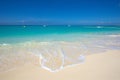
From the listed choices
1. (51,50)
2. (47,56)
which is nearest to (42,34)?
(51,50)

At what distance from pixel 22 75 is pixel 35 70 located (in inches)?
16.4

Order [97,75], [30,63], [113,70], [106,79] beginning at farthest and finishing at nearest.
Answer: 1. [30,63]
2. [113,70]
3. [97,75]
4. [106,79]

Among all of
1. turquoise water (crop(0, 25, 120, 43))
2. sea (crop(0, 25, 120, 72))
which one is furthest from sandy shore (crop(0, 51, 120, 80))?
turquoise water (crop(0, 25, 120, 43))

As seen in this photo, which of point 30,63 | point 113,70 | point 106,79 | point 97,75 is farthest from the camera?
point 30,63

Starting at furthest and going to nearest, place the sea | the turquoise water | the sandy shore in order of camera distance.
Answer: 1. the turquoise water
2. the sea
3. the sandy shore

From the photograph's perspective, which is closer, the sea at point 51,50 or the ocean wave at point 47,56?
the ocean wave at point 47,56

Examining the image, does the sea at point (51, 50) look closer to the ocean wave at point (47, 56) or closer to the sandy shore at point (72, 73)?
the ocean wave at point (47, 56)

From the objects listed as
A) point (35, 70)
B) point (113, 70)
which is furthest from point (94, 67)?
point (35, 70)

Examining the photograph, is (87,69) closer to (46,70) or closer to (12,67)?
(46,70)

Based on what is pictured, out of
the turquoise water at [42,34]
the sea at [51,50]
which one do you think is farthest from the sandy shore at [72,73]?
the turquoise water at [42,34]

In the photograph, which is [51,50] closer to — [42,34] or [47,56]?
[47,56]

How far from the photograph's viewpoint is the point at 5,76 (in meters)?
3.36

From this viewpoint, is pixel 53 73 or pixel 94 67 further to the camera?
pixel 94 67

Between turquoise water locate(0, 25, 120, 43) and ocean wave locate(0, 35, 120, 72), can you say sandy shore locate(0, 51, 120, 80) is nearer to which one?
ocean wave locate(0, 35, 120, 72)
